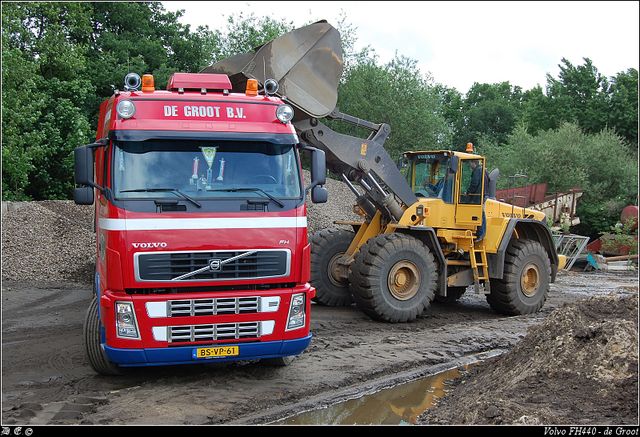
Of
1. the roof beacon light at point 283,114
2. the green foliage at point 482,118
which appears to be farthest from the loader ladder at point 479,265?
the green foliage at point 482,118

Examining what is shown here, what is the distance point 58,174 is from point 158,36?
11050 mm

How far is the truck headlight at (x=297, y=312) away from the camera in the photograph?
6332 millimetres

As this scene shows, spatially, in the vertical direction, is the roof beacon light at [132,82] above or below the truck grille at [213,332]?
above

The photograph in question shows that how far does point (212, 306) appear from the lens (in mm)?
6039

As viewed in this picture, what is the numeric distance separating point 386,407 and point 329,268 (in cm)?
551

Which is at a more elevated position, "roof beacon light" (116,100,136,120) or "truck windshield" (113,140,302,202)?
"roof beacon light" (116,100,136,120)

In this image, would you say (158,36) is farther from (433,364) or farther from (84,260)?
(433,364)

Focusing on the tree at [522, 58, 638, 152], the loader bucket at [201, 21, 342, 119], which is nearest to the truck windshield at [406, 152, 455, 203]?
the loader bucket at [201, 21, 342, 119]

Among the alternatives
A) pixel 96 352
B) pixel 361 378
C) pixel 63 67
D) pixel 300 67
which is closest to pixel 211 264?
pixel 96 352

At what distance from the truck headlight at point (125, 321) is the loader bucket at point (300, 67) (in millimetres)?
4309

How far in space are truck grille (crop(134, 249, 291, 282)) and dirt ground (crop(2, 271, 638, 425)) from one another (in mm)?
1242

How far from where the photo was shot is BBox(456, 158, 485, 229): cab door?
10.6 meters

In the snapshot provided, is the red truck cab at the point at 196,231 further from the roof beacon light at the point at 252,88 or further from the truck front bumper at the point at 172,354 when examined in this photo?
the roof beacon light at the point at 252,88

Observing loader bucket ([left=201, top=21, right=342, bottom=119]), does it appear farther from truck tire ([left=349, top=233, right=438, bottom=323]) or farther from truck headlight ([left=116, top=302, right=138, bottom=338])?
truck headlight ([left=116, top=302, right=138, bottom=338])
